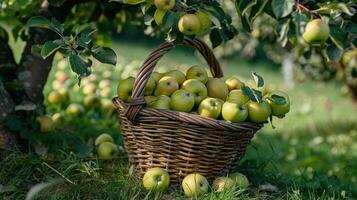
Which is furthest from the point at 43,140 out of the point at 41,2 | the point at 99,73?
the point at 99,73

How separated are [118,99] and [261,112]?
22.6 inches

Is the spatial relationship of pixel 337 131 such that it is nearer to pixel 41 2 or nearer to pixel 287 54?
pixel 287 54

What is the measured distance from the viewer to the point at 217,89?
248 centimetres

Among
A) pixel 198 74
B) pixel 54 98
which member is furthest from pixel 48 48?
pixel 54 98

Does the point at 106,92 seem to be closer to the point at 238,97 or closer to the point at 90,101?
the point at 90,101

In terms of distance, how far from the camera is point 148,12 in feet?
7.51

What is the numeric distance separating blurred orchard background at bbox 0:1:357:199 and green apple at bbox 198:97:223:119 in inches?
15.7

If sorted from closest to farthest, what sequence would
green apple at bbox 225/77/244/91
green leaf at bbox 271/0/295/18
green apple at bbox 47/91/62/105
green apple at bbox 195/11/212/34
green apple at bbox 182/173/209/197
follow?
green leaf at bbox 271/0/295/18, green apple at bbox 195/11/212/34, green apple at bbox 182/173/209/197, green apple at bbox 225/77/244/91, green apple at bbox 47/91/62/105

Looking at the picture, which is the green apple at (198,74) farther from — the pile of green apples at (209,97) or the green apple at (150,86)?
the green apple at (150,86)

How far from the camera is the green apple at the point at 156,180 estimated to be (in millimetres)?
2336

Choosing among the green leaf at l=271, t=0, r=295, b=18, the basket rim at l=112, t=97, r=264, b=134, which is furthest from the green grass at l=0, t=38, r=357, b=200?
the green leaf at l=271, t=0, r=295, b=18

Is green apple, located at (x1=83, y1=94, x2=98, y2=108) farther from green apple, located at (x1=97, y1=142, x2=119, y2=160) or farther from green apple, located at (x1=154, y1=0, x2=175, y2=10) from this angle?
green apple, located at (x1=154, y1=0, x2=175, y2=10)

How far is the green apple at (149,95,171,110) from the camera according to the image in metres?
2.34

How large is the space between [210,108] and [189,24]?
354 millimetres
